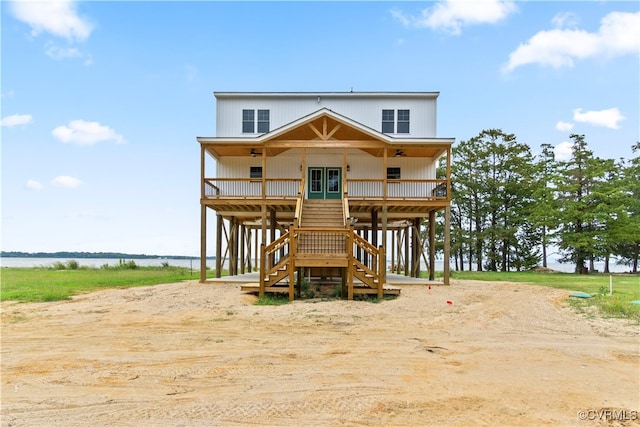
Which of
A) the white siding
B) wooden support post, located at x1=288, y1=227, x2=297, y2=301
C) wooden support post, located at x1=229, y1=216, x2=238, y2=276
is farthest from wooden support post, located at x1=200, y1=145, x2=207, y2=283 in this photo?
wooden support post, located at x1=288, y1=227, x2=297, y2=301

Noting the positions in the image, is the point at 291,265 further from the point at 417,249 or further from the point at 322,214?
the point at 417,249

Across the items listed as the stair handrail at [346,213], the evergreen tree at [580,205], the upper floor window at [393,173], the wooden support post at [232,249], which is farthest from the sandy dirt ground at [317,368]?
the evergreen tree at [580,205]

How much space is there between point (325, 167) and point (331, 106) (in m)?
3.40

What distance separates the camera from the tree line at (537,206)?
34.3 metres

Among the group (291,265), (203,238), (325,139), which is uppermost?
(325,139)

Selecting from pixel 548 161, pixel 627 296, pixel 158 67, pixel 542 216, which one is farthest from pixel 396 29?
pixel 548 161

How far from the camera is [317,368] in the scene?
654 cm

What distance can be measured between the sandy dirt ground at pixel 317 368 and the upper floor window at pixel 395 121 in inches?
471

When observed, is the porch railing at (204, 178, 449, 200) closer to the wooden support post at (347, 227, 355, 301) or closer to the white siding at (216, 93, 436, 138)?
the white siding at (216, 93, 436, 138)

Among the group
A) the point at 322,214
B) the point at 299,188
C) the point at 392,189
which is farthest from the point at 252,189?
the point at 392,189

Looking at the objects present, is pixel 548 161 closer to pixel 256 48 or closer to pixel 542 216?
pixel 542 216

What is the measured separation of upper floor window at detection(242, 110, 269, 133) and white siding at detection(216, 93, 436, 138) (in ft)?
0.66

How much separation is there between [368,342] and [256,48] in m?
17.0

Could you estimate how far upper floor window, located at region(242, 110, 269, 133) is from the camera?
21734mm
